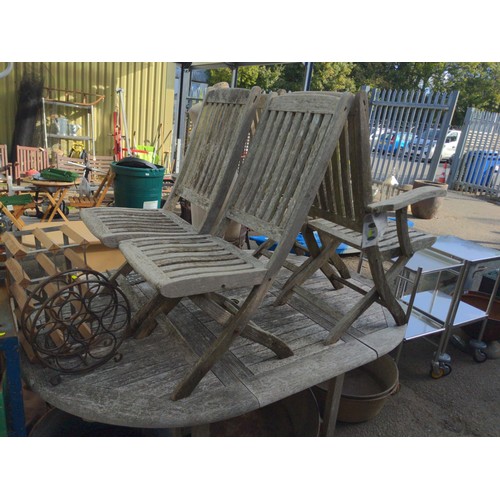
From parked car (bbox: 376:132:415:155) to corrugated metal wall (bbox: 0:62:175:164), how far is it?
4.61 m

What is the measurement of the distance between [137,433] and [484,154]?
11857mm

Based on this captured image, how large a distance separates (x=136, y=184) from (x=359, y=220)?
3057 mm

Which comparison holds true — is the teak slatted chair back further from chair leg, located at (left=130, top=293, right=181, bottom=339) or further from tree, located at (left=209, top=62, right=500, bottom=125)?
tree, located at (left=209, top=62, right=500, bottom=125)

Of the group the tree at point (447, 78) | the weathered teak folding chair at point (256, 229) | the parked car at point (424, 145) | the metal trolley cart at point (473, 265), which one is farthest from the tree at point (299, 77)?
the weathered teak folding chair at point (256, 229)

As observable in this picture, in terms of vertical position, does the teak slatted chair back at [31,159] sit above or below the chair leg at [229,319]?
below

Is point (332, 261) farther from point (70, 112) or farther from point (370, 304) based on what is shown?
point (70, 112)

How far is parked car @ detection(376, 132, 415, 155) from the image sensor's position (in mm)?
8375

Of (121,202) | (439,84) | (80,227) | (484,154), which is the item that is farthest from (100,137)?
(439,84)

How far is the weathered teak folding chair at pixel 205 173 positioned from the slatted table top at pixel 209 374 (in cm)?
43

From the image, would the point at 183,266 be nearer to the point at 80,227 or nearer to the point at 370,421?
the point at 370,421

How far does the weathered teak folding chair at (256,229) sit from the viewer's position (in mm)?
1684

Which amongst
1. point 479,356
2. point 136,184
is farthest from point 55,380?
point 136,184

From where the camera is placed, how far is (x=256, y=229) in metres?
2.09

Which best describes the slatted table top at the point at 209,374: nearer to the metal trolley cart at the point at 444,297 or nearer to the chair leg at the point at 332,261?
the chair leg at the point at 332,261
